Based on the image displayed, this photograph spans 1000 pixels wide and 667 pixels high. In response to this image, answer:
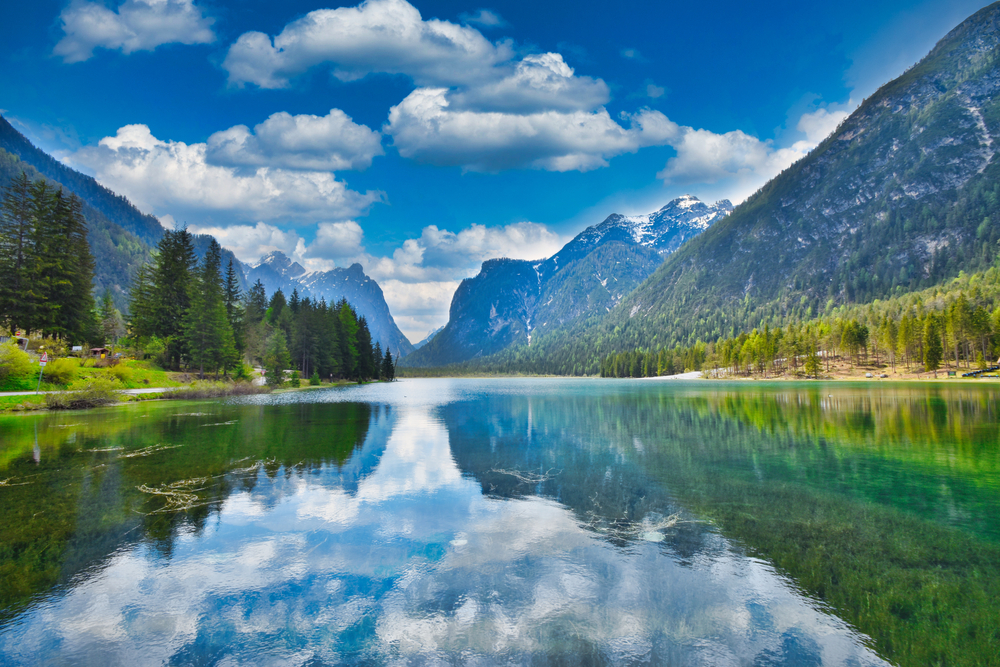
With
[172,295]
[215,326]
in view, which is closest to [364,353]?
[172,295]

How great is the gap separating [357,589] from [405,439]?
20662mm

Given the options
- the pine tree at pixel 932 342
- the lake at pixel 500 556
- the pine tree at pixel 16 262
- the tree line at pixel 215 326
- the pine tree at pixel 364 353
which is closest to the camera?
the lake at pixel 500 556

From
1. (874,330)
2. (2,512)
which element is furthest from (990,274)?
(2,512)

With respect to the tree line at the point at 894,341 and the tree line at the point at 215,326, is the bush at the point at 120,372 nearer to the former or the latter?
the tree line at the point at 215,326

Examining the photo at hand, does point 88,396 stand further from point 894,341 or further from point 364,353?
point 894,341

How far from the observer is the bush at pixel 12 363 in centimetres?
4272

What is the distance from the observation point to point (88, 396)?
45219mm

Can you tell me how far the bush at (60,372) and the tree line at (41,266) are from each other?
11517mm

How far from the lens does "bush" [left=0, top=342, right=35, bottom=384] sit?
42.7 metres

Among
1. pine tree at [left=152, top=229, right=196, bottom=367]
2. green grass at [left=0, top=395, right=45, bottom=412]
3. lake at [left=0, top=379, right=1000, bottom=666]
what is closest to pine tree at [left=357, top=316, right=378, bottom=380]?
pine tree at [left=152, top=229, right=196, bottom=367]

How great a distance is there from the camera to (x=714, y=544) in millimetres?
11805

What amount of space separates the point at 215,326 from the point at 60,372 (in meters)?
24.9

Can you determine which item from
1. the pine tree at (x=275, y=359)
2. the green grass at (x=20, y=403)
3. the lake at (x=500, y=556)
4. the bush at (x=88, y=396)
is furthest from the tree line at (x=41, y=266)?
the lake at (x=500, y=556)

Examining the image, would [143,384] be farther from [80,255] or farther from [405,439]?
[405,439]
